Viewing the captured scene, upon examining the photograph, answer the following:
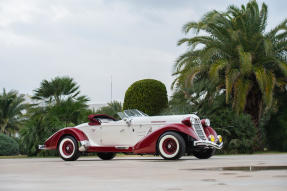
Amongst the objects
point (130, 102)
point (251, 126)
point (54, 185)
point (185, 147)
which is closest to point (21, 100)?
point (130, 102)

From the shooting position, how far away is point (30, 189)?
520 cm

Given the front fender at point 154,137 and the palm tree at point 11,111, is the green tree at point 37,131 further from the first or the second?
the palm tree at point 11,111

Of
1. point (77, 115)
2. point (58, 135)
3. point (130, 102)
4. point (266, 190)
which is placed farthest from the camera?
point (130, 102)

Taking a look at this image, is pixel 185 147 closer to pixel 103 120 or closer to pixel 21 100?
pixel 103 120

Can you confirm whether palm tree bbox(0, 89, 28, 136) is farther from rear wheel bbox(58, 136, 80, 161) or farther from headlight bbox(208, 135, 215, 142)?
headlight bbox(208, 135, 215, 142)

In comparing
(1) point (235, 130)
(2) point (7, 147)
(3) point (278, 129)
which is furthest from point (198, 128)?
(2) point (7, 147)

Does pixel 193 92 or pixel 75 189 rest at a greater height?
pixel 193 92

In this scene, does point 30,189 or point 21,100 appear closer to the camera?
point 30,189

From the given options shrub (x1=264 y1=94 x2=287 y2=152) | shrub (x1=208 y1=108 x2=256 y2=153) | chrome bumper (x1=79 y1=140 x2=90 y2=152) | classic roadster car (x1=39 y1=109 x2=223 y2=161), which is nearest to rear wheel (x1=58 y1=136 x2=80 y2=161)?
classic roadster car (x1=39 y1=109 x2=223 y2=161)

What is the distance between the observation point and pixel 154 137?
463 inches

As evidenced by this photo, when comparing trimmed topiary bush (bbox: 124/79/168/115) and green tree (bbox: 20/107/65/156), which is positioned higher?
trimmed topiary bush (bbox: 124/79/168/115)

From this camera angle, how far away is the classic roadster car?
37.9 feet

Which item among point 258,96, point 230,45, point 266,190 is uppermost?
point 230,45

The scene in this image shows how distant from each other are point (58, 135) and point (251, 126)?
8.67 meters
